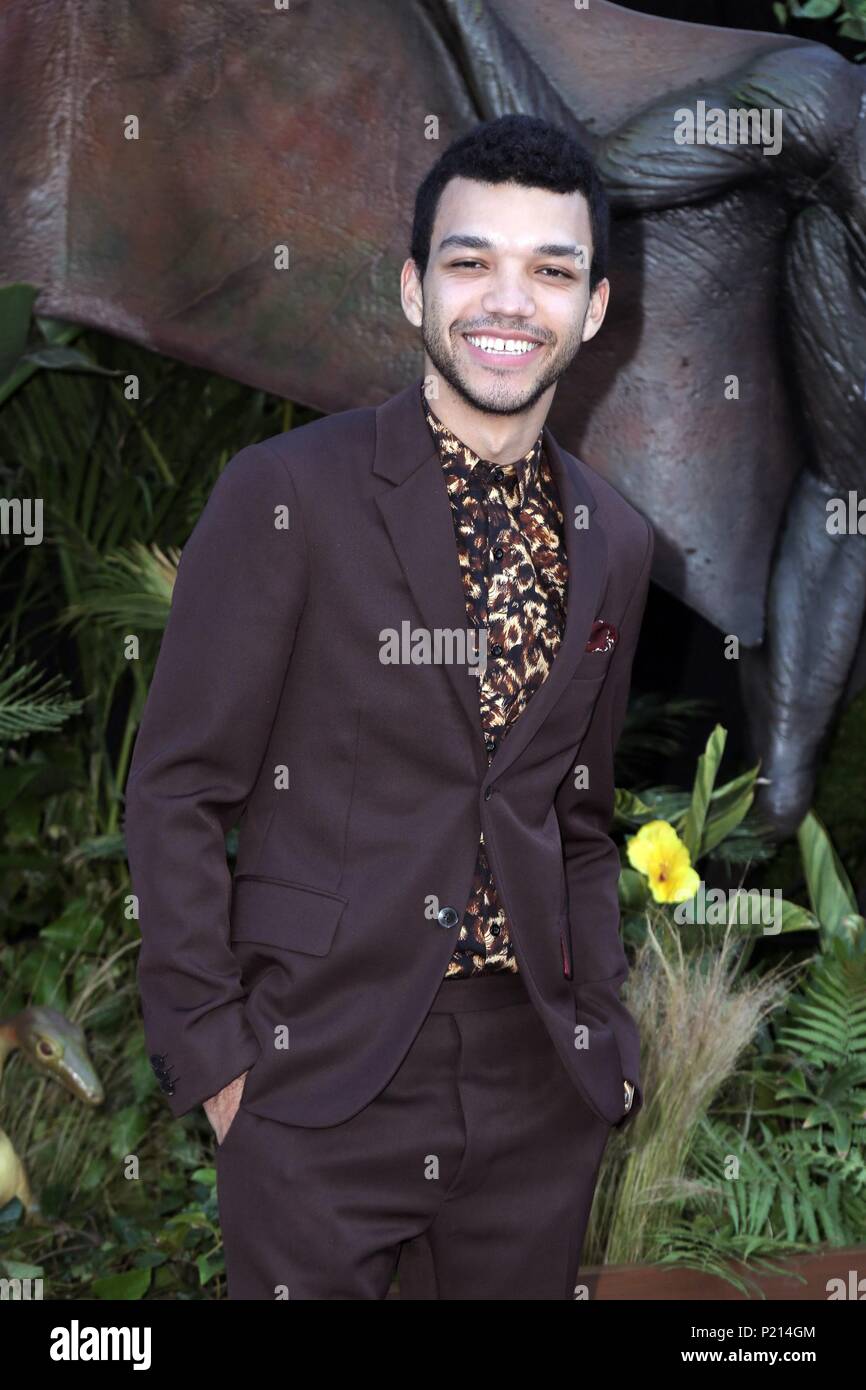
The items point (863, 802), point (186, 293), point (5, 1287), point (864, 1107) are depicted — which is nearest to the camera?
point (5, 1287)

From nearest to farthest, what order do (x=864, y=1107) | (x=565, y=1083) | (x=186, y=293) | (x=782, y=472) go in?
(x=565, y=1083) < (x=864, y=1107) < (x=186, y=293) < (x=782, y=472)

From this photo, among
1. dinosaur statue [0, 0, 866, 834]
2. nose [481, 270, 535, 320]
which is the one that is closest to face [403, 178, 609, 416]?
nose [481, 270, 535, 320]

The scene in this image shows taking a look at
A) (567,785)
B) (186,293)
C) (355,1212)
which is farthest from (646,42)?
(355,1212)

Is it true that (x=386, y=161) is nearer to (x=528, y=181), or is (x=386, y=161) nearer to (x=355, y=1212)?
(x=528, y=181)

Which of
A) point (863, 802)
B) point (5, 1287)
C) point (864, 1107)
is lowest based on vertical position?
point (5, 1287)

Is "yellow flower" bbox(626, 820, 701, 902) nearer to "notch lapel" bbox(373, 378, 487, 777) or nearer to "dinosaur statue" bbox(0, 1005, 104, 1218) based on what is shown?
"dinosaur statue" bbox(0, 1005, 104, 1218)

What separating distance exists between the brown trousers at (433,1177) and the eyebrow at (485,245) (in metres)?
0.88

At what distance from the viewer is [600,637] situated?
211cm

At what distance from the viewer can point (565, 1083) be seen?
2.08 metres

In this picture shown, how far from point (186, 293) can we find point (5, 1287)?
2154 millimetres

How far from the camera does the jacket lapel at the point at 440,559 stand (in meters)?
1.94

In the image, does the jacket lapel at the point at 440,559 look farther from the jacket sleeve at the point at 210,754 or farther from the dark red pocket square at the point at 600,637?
the jacket sleeve at the point at 210,754

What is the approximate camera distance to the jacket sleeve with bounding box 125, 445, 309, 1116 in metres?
1.89

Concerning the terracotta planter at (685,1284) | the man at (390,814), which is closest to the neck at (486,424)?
the man at (390,814)
